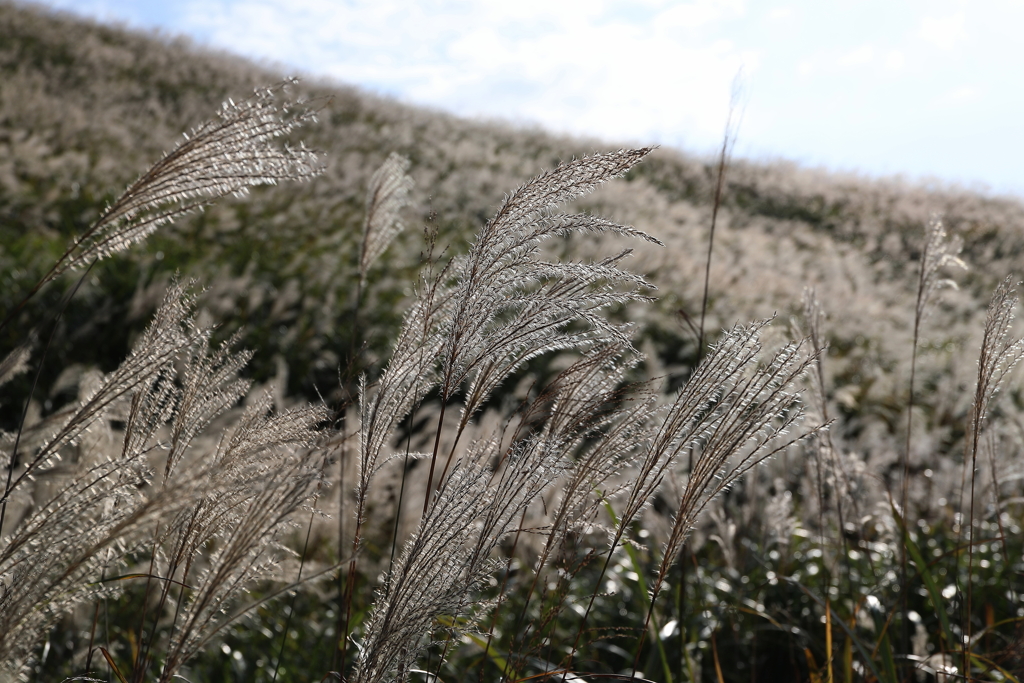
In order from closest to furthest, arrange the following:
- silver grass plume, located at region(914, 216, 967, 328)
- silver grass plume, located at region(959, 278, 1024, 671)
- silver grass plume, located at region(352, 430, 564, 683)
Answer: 1. silver grass plume, located at region(352, 430, 564, 683)
2. silver grass plume, located at region(959, 278, 1024, 671)
3. silver grass plume, located at region(914, 216, 967, 328)

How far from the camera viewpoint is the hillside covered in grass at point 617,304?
8.68ft

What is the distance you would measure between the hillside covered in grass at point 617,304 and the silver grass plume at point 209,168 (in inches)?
5.8

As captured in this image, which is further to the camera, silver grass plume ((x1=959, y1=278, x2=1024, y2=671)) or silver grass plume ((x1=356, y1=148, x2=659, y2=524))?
silver grass plume ((x1=959, y1=278, x2=1024, y2=671))

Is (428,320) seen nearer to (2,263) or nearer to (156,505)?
(156,505)

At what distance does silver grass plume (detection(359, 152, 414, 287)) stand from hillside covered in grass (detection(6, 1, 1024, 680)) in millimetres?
62

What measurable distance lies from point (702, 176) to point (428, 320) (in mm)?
20464

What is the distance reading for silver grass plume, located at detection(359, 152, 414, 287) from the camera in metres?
2.07

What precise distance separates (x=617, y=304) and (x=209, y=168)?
140 cm

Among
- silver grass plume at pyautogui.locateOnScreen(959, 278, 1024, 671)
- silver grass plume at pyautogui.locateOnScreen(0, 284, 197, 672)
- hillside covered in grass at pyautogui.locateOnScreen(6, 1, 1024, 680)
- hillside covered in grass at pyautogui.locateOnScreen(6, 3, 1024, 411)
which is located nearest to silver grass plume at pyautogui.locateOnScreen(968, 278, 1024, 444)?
silver grass plume at pyautogui.locateOnScreen(959, 278, 1024, 671)

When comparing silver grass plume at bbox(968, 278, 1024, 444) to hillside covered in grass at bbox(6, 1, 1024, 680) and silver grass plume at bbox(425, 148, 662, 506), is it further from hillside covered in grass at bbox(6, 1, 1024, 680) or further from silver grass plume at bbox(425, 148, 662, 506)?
silver grass plume at bbox(425, 148, 662, 506)

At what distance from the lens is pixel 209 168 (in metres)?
1.13

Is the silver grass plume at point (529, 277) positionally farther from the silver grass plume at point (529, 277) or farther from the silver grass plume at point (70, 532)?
the silver grass plume at point (70, 532)

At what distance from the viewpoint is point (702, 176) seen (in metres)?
20.3

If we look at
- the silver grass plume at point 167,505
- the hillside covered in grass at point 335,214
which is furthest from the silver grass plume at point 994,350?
the silver grass plume at point 167,505
